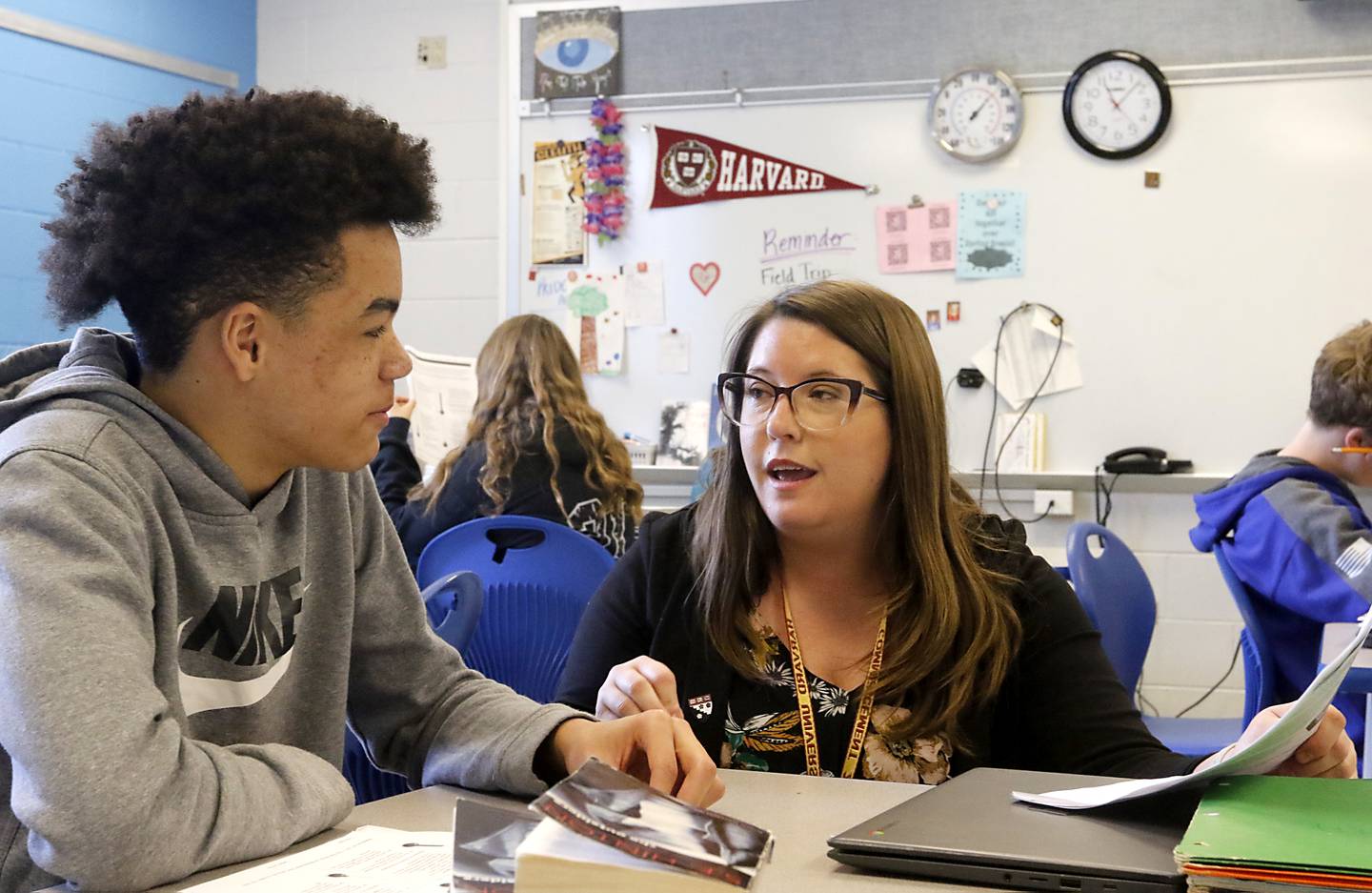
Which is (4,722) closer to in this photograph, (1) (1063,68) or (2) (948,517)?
(2) (948,517)

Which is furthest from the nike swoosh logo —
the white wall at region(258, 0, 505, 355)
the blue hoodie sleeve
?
the white wall at region(258, 0, 505, 355)

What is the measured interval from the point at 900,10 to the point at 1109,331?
1.29 metres

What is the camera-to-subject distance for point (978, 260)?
4.50m

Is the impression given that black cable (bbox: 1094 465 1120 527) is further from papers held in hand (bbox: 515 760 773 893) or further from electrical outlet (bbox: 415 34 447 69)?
papers held in hand (bbox: 515 760 773 893)

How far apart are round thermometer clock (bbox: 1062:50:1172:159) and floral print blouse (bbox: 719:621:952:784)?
10.8 feet

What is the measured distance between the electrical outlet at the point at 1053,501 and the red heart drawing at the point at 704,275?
1.32m

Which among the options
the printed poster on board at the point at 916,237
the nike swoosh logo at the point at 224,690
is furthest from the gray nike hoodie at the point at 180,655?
the printed poster on board at the point at 916,237

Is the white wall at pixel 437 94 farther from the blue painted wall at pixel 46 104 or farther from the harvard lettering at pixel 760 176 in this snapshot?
the harvard lettering at pixel 760 176

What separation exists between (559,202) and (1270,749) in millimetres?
4201

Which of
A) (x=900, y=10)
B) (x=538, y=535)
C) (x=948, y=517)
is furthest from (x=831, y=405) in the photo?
(x=900, y=10)

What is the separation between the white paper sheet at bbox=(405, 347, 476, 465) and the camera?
4.03 metres

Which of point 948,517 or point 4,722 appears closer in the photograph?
point 4,722

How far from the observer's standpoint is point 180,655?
113 centimetres

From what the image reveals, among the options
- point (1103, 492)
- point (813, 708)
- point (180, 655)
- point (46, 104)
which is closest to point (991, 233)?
point (1103, 492)
